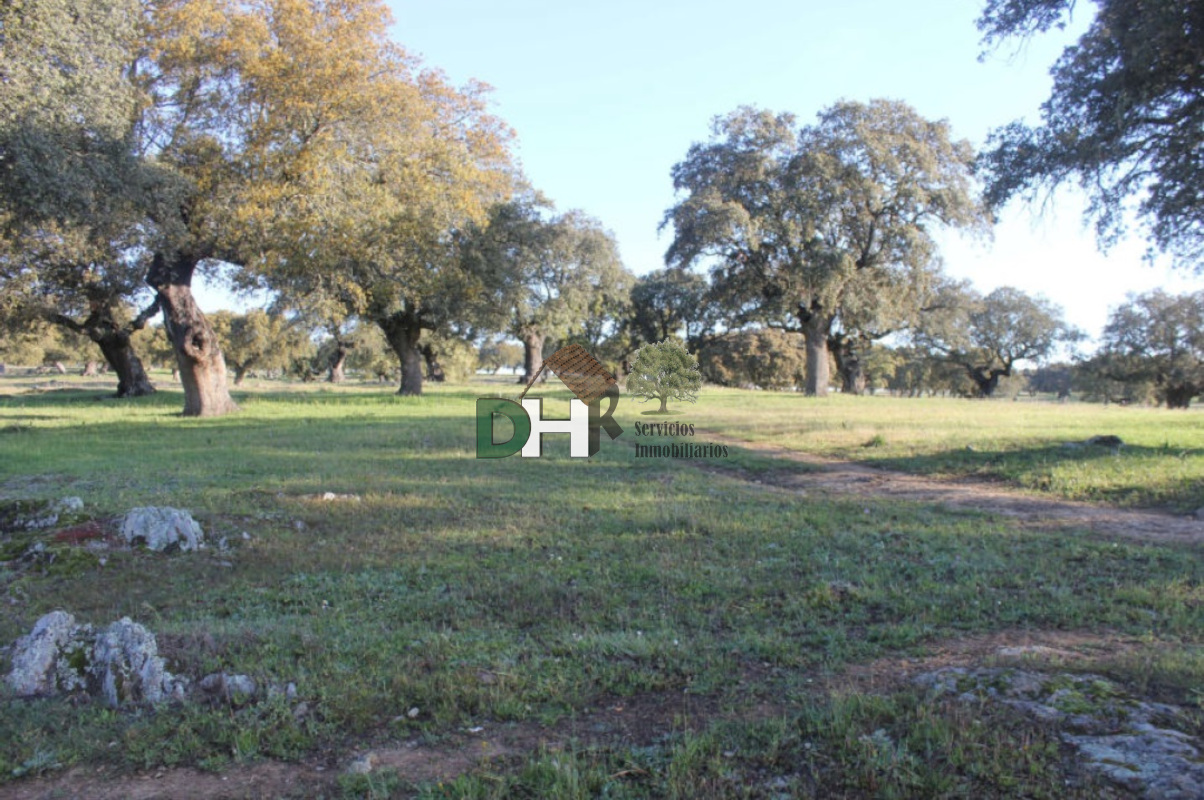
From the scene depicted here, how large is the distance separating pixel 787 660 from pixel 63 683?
4212 mm

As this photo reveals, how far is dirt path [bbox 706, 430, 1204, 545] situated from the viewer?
7.59m

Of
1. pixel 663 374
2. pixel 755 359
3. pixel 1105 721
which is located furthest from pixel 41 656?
pixel 755 359

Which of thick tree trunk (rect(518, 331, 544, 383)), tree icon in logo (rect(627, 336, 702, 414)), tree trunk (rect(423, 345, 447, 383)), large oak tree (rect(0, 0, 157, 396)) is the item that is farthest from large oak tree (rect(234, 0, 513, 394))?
tree trunk (rect(423, 345, 447, 383))

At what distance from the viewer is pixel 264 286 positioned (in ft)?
73.2

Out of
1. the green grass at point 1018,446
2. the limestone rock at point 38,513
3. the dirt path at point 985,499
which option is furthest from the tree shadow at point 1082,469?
the limestone rock at point 38,513

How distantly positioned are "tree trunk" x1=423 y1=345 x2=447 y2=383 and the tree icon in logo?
109 feet

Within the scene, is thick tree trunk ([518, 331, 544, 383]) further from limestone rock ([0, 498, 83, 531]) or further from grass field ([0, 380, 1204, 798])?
limestone rock ([0, 498, 83, 531])

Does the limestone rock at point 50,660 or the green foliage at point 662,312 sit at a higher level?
the green foliage at point 662,312

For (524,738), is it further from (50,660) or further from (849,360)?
(849,360)

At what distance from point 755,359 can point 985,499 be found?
5168cm

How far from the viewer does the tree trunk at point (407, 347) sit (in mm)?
30884

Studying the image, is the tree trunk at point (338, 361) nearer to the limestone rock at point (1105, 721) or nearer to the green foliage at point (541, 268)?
the green foliage at point (541, 268)

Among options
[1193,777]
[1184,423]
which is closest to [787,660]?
[1193,777]

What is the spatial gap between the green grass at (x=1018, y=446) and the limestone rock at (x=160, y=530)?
895 cm
